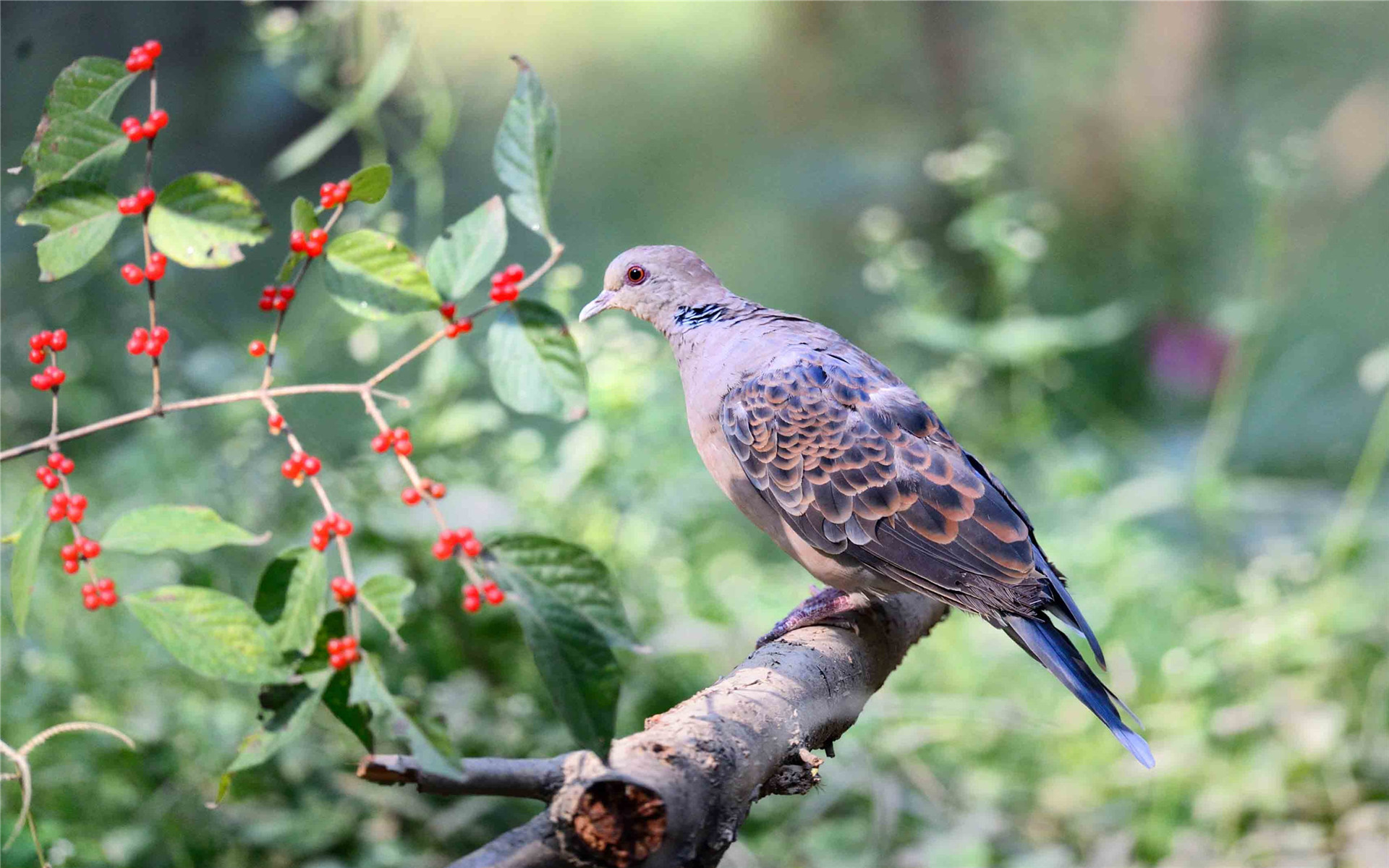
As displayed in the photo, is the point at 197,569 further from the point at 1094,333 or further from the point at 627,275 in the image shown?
the point at 1094,333

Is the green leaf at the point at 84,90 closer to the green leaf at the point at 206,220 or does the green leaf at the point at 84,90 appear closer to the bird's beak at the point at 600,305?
the green leaf at the point at 206,220

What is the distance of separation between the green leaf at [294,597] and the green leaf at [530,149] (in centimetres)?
42

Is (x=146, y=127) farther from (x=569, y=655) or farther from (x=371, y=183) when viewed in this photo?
(x=569, y=655)

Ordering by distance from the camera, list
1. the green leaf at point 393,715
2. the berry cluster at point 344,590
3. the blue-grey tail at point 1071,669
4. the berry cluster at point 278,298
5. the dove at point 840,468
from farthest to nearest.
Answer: the dove at point 840,468 < the blue-grey tail at point 1071,669 < the berry cluster at point 278,298 < the berry cluster at point 344,590 < the green leaf at point 393,715

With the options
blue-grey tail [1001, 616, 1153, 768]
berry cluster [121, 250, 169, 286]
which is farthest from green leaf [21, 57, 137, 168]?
blue-grey tail [1001, 616, 1153, 768]

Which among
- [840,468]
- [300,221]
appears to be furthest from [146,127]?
[840,468]

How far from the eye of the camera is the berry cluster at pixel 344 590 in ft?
3.32

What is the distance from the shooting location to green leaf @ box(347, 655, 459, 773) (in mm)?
908

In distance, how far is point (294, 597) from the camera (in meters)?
1.10

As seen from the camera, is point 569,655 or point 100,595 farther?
point 100,595

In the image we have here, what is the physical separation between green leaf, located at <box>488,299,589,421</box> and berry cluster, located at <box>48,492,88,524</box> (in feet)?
1.45

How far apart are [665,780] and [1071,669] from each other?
74cm

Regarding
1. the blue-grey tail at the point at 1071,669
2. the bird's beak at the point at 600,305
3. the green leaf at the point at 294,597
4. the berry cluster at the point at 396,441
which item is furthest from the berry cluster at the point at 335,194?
the blue-grey tail at the point at 1071,669

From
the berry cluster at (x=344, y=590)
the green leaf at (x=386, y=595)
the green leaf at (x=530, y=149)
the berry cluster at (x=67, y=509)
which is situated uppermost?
the green leaf at (x=530, y=149)
